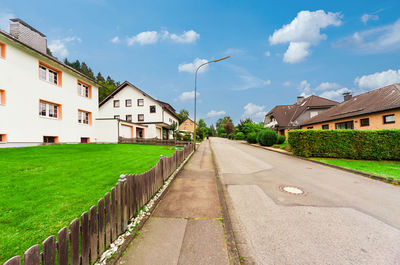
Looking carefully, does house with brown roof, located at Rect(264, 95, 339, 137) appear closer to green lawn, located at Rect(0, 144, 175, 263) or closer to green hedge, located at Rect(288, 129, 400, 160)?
green hedge, located at Rect(288, 129, 400, 160)

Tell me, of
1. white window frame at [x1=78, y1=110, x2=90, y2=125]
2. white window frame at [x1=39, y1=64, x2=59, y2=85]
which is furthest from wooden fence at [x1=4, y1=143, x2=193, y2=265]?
white window frame at [x1=78, y1=110, x2=90, y2=125]

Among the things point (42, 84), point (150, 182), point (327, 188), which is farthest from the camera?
point (42, 84)

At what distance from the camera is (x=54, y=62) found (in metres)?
13.5

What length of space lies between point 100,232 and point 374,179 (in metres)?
10.6

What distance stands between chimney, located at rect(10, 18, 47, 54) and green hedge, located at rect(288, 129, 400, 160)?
952 inches

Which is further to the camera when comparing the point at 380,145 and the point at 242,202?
the point at 380,145

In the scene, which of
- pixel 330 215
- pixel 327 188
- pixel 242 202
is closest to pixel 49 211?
pixel 242 202

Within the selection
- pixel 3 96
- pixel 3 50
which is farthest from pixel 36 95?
pixel 3 50

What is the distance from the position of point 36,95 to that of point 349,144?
24.1 m

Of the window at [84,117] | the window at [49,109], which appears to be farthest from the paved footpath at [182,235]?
the window at [84,117]

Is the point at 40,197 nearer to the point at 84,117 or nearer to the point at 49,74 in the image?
the point at 49,74

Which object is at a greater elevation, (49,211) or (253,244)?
(49,211)

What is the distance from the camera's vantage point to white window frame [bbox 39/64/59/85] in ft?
42.0

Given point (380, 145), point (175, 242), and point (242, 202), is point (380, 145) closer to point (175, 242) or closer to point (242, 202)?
point (242, 202)
